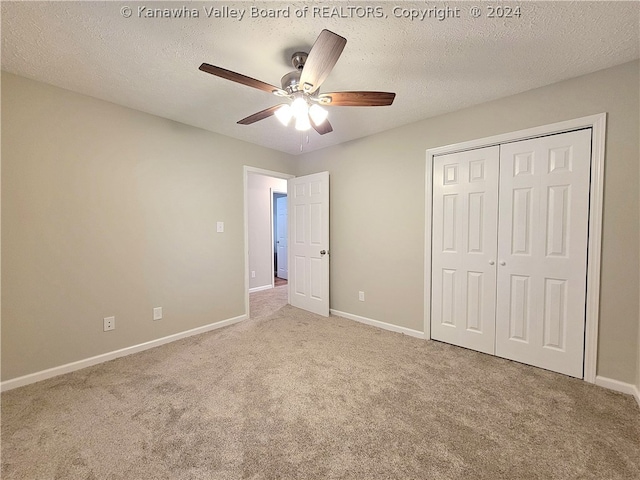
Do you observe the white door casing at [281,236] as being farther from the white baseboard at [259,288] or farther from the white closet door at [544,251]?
the white closet door at [544,251]

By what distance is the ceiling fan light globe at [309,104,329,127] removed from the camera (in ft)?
5.99

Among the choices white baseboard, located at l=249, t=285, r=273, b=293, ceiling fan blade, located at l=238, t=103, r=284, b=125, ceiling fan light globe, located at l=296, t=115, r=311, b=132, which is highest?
ceiling fan blade, located at l=238, t=103, r=284, b=125

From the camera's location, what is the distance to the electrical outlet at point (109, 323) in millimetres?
2439

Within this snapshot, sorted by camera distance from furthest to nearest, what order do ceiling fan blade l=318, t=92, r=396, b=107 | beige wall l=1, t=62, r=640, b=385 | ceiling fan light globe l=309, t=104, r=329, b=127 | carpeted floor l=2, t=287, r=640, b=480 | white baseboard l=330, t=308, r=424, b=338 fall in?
white baseboard l=330, t=308, r=424, b=338 < beige wall l=1, t=62, r=640, b=385 < ceiling fan light globe l=309, t=104, r=329, b=127 < ceiling fan blade l=318, t=92, r=396, b=107 < carpeted floor l=2, t=287, r=640, b=480

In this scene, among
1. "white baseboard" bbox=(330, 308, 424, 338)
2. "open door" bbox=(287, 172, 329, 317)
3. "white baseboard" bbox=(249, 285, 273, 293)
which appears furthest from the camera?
"white baseboard" bbox=(249, 285, 273, 293)

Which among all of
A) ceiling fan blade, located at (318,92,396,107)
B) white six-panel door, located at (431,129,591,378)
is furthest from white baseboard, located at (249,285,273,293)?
ceiling fan blade, located at (318,92,396,107)

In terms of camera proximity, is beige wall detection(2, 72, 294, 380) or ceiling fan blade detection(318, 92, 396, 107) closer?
ceiling fan blade detection(318, 92, 396, 107)

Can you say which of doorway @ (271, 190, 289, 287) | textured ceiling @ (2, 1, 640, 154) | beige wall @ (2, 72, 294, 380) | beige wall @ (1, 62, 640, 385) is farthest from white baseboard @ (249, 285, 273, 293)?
textured ceiling @ (2, 1, 640, 154)

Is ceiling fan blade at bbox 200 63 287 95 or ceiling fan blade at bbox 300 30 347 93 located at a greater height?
ceiling fan blade at bbox 300 30 347 93

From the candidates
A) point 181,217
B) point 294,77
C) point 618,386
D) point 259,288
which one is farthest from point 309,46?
point 259,288

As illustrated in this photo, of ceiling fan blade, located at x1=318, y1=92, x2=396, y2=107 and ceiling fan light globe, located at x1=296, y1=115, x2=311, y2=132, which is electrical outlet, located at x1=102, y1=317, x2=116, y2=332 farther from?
ceiling fan blade, located at x1=318, y1=92, x2=396, y2=107

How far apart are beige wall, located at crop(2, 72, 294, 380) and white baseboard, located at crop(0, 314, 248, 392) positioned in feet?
0.16

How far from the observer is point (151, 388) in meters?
2.01

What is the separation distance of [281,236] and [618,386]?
18.8ft
